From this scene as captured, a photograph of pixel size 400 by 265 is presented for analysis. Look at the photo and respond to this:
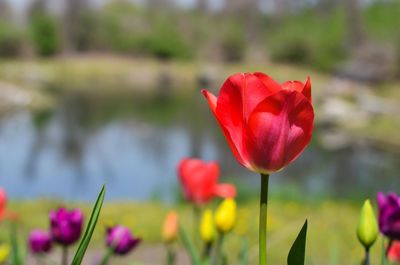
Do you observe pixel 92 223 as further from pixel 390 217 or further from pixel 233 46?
pixel 233 46

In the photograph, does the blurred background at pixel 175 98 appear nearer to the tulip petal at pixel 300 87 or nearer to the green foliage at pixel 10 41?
the green foliage at pixel 10 41

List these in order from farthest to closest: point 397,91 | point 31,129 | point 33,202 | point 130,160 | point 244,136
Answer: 1. point 397,91
2. point 31,129
3. point 130,160
4. point 33,202
5. point 244,136

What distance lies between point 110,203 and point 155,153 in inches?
207

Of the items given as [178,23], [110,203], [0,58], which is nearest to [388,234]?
[110,203]

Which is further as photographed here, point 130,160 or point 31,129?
point 31,129

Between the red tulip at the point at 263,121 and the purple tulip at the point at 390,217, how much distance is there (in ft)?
1.17

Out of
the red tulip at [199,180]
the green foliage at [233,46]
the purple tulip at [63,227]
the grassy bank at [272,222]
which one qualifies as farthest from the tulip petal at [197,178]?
the green foliage at [233,46]

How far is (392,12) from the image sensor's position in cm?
2997

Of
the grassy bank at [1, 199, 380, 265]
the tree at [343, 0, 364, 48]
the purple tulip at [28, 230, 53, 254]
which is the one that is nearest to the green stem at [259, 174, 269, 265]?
the purple tulip at [28, 230, 53, 254]

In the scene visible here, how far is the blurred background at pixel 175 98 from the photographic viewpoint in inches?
318

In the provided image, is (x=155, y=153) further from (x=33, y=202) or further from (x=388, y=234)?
(x=388, y=234)

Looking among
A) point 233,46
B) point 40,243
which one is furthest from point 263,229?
point 233,46

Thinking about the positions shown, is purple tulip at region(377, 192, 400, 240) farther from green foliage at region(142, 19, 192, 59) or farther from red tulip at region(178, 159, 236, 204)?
green foliage at region(142, 19, 192, 59)

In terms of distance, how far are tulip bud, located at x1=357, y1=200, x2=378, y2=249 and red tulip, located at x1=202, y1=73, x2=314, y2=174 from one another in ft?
0.64
